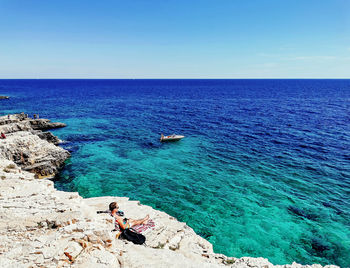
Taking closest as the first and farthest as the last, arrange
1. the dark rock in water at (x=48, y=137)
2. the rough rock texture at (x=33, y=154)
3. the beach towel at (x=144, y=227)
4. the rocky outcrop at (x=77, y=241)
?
the rocky outcrop at (x=77, y=241) < the beach towel at (x=144, y=227) < the rough rock texture at (x=33, y=154) < the dark rock in water at (x=48, y=137)

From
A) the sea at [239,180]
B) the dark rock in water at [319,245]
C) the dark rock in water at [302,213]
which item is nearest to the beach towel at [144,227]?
the sea at [239,180]

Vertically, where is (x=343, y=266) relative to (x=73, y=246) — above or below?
below

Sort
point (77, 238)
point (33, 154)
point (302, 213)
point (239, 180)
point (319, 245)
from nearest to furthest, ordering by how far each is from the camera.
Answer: point (77, 238)
point (319, 245)
point (302, 213)
point (239, 180)
point (33, 154)

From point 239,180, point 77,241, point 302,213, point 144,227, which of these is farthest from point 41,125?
point 302,213

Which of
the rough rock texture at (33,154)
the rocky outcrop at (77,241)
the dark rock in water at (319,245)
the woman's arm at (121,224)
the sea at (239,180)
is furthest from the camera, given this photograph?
the rough rock texture at (33,154)

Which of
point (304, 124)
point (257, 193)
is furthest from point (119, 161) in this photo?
point (304, 124)

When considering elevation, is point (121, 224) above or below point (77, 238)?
below

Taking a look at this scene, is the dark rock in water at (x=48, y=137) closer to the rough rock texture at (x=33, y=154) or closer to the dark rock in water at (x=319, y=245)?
the rough rock texture at (x=33, y=154)

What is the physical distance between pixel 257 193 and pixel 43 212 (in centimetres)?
1979

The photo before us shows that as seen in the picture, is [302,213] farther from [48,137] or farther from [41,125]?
[41,125]

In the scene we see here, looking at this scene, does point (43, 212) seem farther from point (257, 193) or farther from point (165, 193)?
point (257, 193)

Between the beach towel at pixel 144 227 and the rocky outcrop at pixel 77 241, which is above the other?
the rocky outcrop at pixel 77 241

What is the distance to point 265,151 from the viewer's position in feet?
111

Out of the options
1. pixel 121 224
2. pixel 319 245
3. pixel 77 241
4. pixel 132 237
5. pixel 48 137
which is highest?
pixel 77 241
